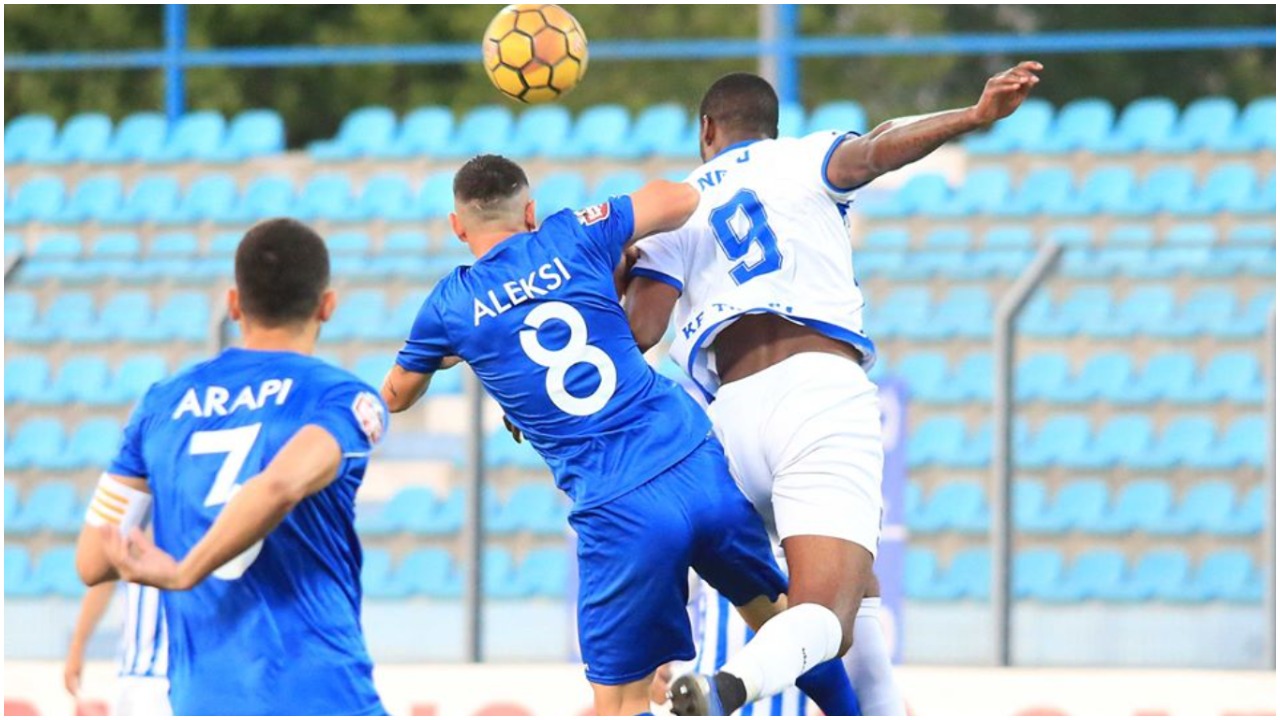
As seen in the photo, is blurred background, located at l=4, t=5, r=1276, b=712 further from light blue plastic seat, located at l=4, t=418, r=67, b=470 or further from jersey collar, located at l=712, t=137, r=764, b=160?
jersey collar, located at l=712, t=137, r=764, b=160

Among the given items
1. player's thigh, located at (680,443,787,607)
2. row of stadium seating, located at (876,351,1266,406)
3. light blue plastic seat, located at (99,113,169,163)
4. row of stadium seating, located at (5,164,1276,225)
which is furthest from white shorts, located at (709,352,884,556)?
light blue plastic seat, located at (99,113,169,163)

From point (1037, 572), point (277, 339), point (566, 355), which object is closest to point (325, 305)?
point (277, 339)

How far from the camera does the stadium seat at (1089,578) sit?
36.9 ft

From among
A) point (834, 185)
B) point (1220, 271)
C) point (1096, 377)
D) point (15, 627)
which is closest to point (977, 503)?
point (1096, 377)

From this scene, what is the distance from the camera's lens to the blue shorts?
570cm

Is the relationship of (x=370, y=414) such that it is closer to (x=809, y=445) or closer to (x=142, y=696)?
(x=142, y=696)

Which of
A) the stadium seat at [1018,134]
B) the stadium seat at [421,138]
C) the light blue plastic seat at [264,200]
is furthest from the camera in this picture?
the stadium seat at [421,138]

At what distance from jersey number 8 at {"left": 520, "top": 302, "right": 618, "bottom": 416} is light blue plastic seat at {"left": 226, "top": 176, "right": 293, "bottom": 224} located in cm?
972

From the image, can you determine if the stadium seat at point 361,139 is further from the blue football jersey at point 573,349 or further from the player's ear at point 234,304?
the player's ear at point 234,304

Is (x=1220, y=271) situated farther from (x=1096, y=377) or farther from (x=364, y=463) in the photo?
(x=364, y=463)

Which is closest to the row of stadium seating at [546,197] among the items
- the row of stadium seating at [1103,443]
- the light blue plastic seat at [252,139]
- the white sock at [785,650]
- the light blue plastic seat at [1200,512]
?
the light blue plastic seat at [252,139]

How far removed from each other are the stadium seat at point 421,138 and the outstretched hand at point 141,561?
1148 cm

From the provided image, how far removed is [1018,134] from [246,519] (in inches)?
466

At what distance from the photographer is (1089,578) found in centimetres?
1144
